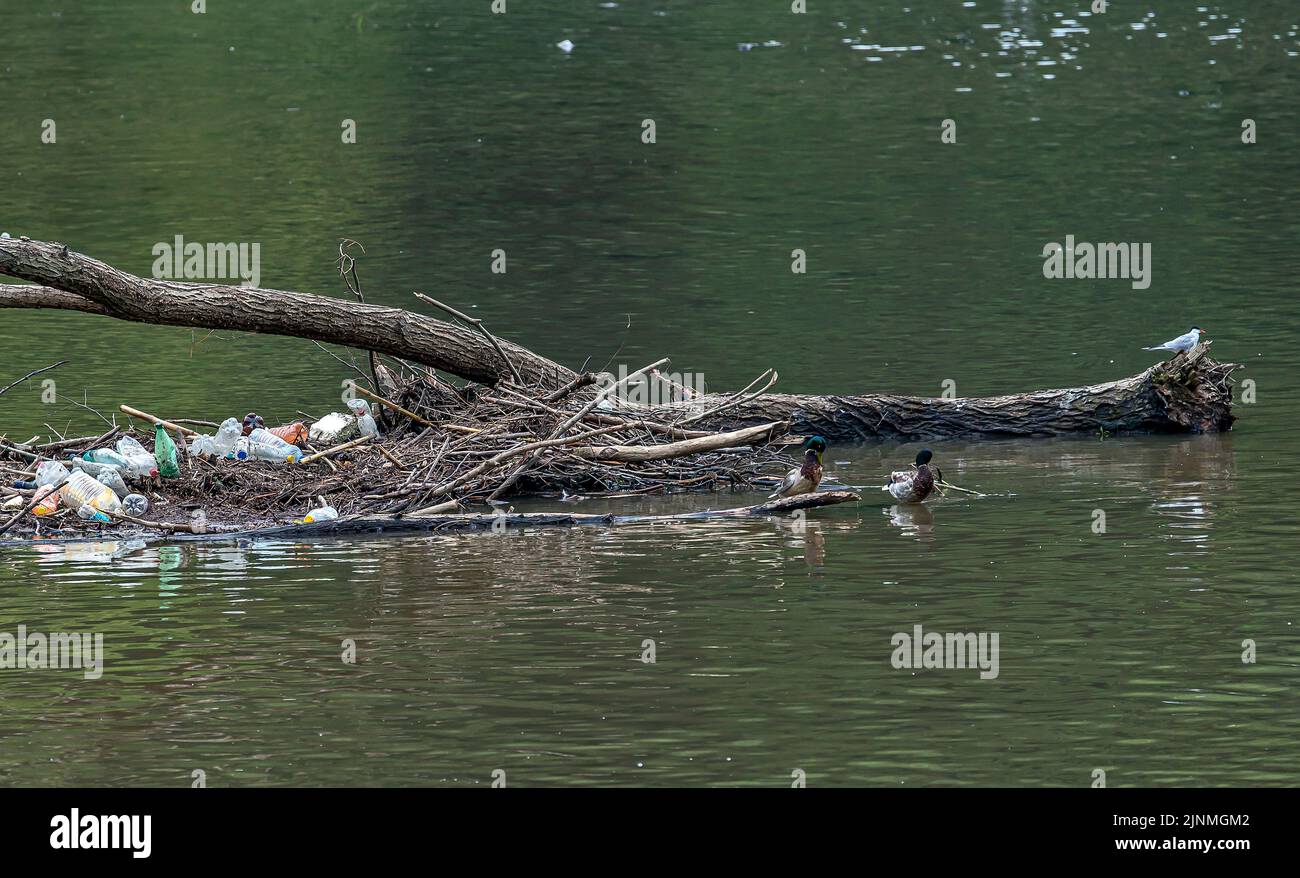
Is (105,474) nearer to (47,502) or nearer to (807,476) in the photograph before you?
(47,502)

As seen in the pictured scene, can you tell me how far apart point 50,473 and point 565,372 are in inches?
164

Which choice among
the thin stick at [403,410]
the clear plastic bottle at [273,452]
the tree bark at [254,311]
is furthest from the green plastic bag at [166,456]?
the thin stick at [403,410]

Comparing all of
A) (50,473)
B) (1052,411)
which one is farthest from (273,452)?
(1052,411)

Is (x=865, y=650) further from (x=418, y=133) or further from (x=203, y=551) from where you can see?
(x=418, y=133)

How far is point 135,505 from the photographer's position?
46.8 ft

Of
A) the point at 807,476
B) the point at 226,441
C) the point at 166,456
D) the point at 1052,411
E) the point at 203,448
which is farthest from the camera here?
the point at 1052,411

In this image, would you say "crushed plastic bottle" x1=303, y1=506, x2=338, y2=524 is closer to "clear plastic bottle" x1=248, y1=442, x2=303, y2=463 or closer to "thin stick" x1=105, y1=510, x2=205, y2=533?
"thin stick" x1=105, y1=510, x2=205, y2=533

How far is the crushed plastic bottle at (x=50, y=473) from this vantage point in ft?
47.2

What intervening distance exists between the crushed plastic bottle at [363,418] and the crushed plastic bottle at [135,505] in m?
2.27

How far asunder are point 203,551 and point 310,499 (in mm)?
1371

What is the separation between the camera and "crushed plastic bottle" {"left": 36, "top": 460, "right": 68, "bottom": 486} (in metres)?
14.4

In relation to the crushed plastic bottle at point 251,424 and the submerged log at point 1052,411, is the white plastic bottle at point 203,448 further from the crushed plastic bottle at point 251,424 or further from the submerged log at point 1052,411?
the submerged log at point 1052,411
